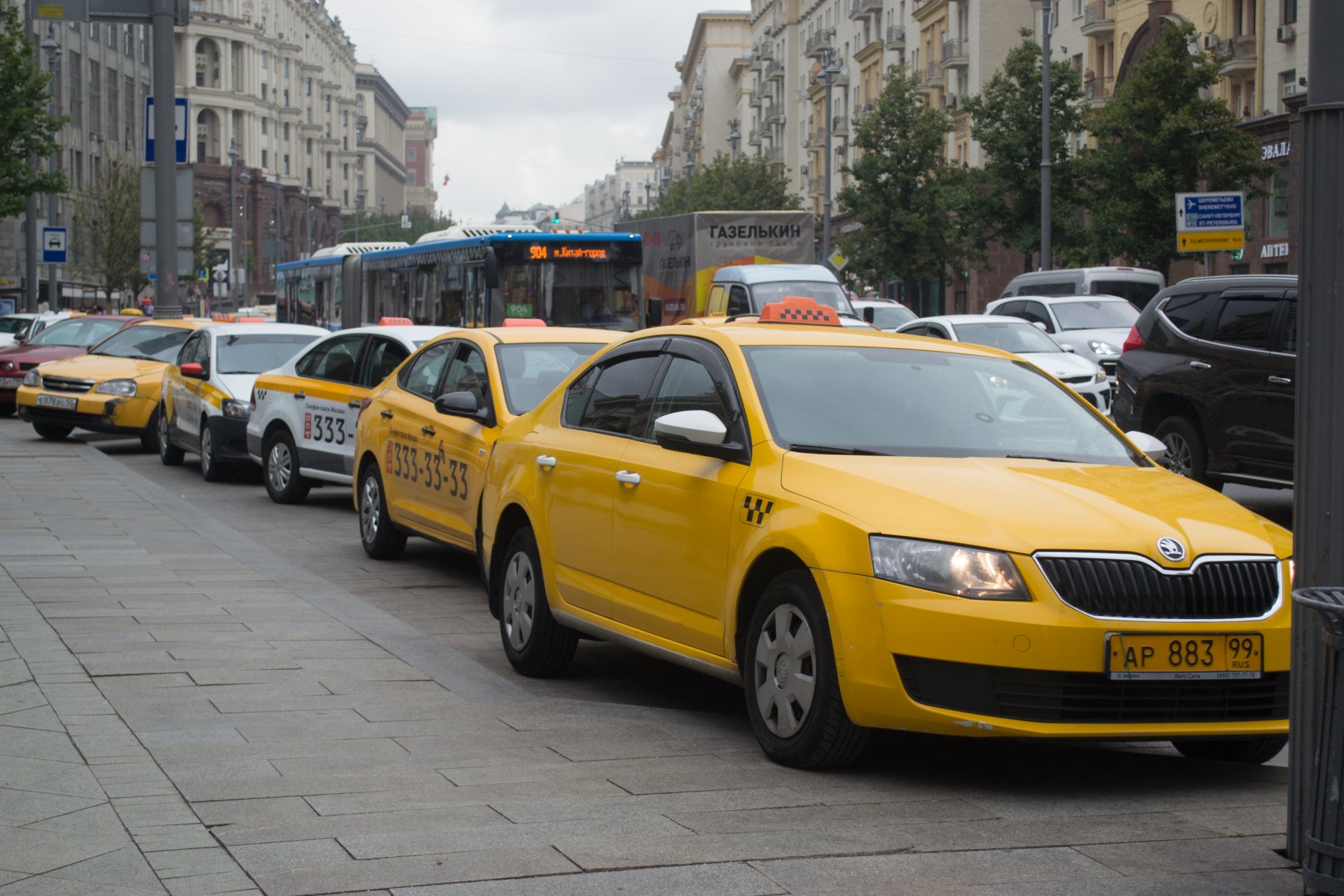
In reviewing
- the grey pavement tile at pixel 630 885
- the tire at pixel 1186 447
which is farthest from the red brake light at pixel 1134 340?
the grey pavement tile at pixel 630 885

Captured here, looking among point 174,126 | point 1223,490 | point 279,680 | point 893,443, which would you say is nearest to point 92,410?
point 174,126

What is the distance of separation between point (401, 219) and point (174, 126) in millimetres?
131643

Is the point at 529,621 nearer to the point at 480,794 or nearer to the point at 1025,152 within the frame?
the point at 480,794

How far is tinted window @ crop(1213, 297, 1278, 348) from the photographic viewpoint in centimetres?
1338

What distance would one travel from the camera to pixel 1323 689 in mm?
4281

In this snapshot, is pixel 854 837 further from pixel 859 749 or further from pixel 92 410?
pixel 92 410

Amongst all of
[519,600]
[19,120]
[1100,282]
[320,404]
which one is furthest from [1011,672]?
[19,120]

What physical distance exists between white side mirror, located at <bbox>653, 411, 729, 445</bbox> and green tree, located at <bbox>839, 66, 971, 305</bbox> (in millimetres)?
53935

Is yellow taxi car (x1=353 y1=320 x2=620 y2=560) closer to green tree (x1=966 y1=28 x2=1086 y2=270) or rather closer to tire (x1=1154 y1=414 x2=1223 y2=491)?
tire (x1=1154 y1=414 x2=1223 y2=491)

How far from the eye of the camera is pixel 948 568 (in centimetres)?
546

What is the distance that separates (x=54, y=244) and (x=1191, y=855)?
41.5 m

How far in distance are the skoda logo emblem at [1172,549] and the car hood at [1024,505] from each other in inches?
0.8

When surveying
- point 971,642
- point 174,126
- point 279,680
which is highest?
point 174,126

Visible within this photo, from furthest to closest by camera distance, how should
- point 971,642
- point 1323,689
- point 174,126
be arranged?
point 174,126 < point 971,642 < point 1323,689
